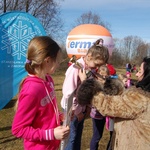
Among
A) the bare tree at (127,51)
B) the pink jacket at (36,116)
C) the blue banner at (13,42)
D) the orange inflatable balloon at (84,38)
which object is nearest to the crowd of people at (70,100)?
the pink jacket at (36,116)

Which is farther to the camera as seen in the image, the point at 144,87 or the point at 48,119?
the point at 144,87

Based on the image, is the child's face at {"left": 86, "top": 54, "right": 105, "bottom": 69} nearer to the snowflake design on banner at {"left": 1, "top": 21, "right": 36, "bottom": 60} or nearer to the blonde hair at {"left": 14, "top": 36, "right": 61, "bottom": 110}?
the blonde hair at {"left": 14, "top": 36, "right": 61, "bottom": 110}

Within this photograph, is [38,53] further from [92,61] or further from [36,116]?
[92,61]

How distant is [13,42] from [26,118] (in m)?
3.86

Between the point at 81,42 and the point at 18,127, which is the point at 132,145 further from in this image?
the point at 81,42

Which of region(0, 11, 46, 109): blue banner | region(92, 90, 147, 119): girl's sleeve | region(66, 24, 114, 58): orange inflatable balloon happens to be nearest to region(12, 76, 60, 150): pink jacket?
region(92, 90, 147, 119): girl's sleeve

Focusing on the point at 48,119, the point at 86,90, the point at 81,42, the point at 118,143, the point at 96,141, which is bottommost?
the point at 96,141

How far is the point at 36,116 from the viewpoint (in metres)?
1.53

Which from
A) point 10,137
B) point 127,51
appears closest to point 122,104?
point 10,137

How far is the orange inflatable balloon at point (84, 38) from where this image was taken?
4.09 m

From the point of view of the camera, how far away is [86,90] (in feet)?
6.36

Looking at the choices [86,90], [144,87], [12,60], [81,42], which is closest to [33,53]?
[86,90]

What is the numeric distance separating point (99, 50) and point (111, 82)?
23.9 inches

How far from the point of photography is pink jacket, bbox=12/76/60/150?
1446 mm
